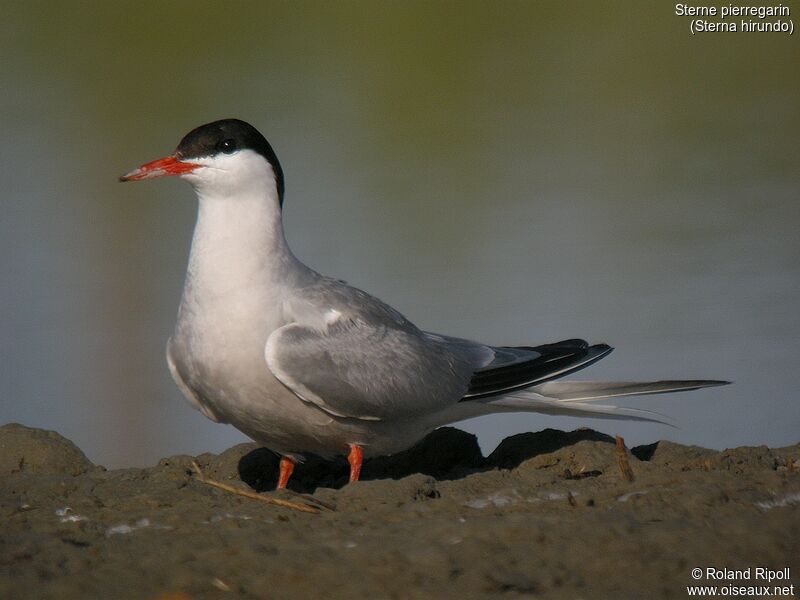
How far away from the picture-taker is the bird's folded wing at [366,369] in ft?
17.0

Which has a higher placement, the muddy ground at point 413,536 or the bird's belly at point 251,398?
the bird's belly at point 251,398

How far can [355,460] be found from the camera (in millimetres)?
5492

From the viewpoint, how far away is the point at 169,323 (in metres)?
8.62

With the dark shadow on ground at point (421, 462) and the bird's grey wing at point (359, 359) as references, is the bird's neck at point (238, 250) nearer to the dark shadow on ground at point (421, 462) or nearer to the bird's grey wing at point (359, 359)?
the bird's grey wing at point (359, 359)

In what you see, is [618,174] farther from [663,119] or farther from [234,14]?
[234,14]

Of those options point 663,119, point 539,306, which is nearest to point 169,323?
point 539,306

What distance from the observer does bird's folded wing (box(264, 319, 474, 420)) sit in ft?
17.0

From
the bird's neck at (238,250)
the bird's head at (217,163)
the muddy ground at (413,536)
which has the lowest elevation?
the muddy ground at (413,536)

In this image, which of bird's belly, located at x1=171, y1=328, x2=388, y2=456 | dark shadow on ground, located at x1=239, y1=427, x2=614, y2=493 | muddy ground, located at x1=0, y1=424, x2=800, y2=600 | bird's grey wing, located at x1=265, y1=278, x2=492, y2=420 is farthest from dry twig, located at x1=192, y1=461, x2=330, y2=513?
dark shadow on ground, located at x1=239, y1=427, x2=614, y2=493

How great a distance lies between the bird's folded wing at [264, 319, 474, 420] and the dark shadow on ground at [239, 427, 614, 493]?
280 millimetres

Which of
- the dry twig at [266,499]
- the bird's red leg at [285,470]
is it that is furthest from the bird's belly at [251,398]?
the dry twig at [266,499]

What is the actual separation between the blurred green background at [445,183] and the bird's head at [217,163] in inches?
90.6

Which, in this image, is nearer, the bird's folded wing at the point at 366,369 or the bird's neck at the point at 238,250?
the bird's folded wing at the point at 366,369

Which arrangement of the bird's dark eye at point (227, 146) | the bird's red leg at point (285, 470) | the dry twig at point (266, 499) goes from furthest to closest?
the bird's red leg at point (285, 470) < the bird's dark eye at point (227, 146) < the dry twig at point (266, 499)
